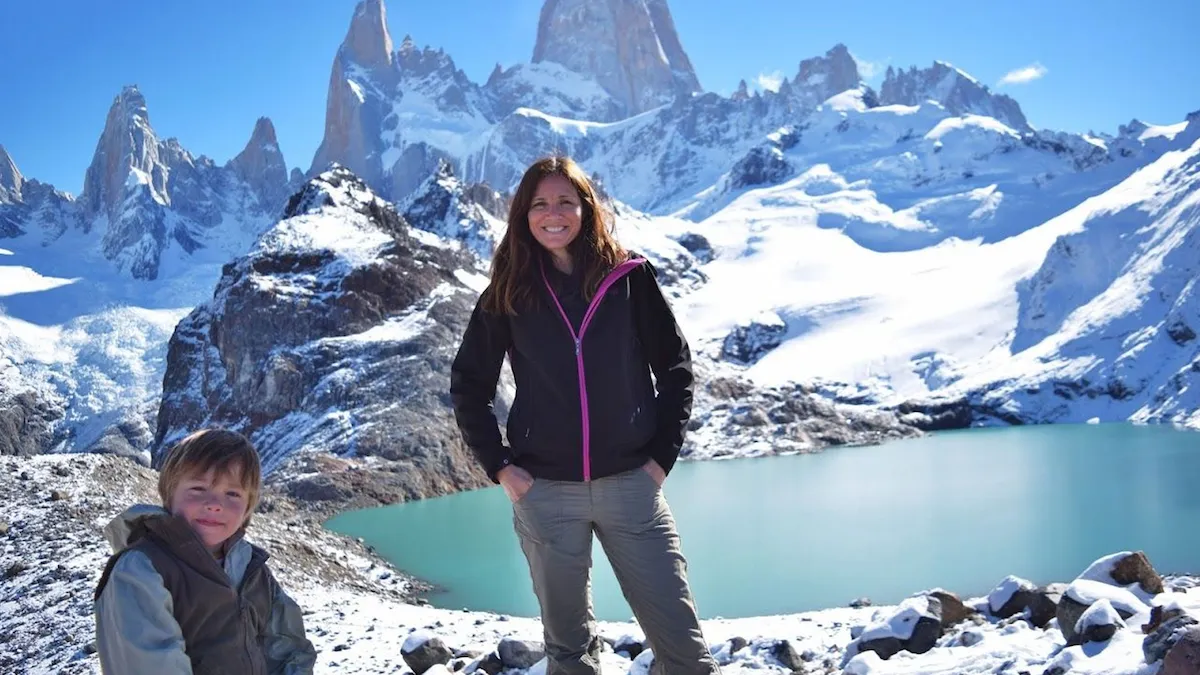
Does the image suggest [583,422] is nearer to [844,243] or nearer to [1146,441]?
[1146,441]

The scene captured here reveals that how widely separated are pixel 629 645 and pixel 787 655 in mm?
1480

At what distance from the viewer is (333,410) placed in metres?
52.2

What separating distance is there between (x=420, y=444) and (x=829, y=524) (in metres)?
25.7

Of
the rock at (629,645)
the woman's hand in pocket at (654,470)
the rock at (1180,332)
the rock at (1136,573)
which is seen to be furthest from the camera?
the rock at (1180,332)

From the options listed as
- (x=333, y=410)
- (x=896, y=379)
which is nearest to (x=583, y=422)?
(x=333, y=410)

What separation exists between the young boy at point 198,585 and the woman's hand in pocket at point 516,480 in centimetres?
116

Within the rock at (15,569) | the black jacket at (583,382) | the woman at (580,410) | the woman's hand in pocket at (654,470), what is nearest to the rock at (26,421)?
the rock at (15,569)

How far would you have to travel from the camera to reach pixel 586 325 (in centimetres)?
458

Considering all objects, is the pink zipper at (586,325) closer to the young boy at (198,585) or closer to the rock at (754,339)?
the young boy at (198,585)

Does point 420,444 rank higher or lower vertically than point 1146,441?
higher

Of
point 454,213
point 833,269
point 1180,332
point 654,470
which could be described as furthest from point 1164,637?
point 833,269

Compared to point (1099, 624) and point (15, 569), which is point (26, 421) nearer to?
point (15, 569)

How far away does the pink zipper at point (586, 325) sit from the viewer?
445 cm

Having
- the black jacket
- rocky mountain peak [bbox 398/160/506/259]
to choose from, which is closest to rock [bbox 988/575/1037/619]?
the black jacket
